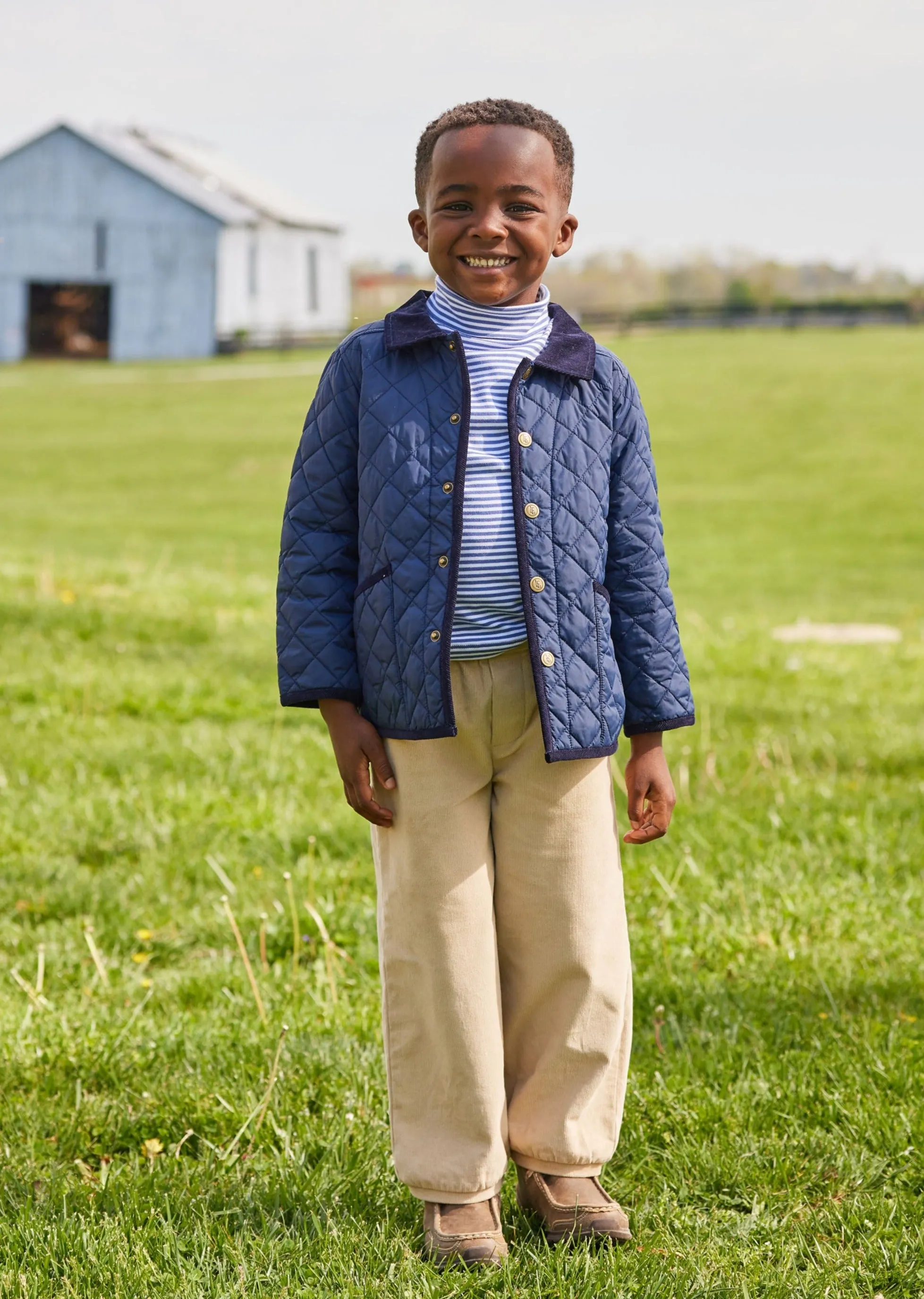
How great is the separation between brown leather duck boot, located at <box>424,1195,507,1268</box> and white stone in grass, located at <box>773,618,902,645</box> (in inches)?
254

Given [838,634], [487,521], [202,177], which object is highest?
[202,177]

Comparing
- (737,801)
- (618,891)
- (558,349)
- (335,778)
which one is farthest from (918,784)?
(558,349)

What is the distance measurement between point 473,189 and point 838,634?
8024 mm

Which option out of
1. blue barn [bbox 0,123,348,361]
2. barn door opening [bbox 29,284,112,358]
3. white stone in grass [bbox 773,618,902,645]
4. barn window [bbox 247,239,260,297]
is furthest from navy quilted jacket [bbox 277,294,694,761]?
barn window [bbox 247,239,260,297]

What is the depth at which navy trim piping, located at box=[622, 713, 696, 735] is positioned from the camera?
253 centimetres

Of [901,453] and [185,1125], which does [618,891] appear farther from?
[901,453]

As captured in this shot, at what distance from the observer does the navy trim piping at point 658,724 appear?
253cm

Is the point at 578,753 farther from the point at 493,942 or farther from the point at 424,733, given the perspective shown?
the point at 493,942

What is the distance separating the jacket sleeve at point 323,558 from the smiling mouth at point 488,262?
0.85 feet

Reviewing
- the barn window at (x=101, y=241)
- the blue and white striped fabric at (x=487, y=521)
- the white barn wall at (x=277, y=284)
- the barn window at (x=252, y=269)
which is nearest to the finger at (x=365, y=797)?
the blue and white striped fabric at (x=487, y=521)

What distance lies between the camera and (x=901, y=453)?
2714 centimetres

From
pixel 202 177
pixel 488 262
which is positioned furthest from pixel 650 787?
pixel 202 177

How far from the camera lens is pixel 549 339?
2488 millimetres

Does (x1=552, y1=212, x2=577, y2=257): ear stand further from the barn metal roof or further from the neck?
the barn metal roof
